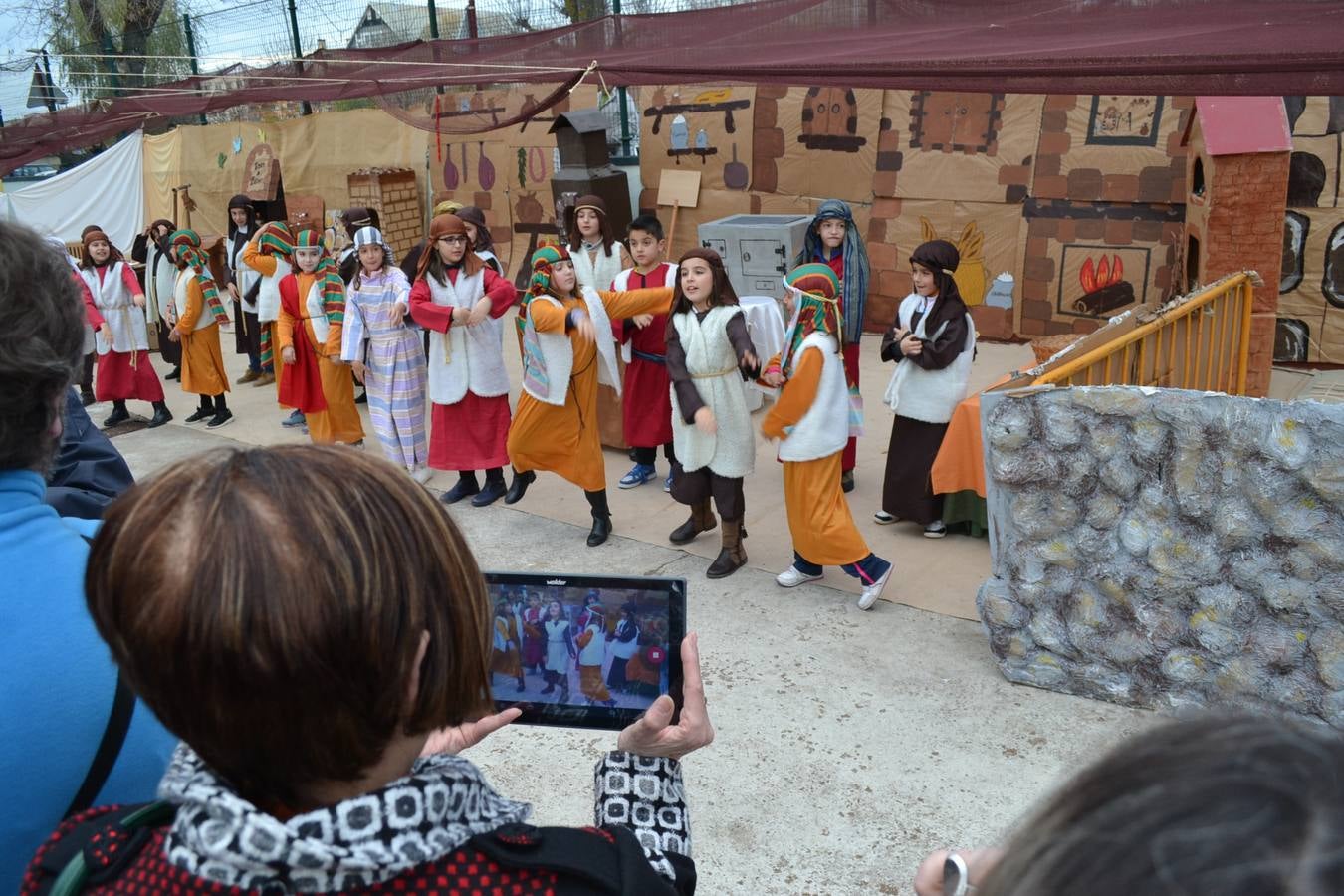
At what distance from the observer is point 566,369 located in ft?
17.8

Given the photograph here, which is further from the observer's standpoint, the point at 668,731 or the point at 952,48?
the point at 952,48

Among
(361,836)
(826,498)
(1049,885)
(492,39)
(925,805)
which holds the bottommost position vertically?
(925,805)

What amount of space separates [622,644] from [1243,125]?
5.38 meters

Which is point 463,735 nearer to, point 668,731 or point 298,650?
point 668,731

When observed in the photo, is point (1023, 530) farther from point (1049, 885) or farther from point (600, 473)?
point (1049, 885)

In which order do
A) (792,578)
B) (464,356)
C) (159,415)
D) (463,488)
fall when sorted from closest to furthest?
1. (792,578)
2. (464,356)
3. (463,488)
4. (159,415)

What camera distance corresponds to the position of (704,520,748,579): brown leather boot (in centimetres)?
496

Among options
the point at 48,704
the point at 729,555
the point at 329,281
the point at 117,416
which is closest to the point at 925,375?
the point at 729,555

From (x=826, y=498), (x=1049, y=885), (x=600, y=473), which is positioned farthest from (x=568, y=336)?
(x=1049, y=885)

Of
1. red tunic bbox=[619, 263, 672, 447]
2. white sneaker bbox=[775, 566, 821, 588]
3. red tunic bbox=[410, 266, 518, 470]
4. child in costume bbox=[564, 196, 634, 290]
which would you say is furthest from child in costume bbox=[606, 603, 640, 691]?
red tunic bbox=[410, 266, 518, 470]

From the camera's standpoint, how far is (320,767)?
0.91 metres

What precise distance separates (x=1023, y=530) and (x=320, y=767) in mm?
3134

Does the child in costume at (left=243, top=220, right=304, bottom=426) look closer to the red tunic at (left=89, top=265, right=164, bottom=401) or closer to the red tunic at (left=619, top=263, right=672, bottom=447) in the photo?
the red tunic at (left=89, top=265, right=164, bottom=401)

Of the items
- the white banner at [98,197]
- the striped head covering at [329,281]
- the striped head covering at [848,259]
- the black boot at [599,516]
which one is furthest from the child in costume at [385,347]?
the white banner at [98,197]
